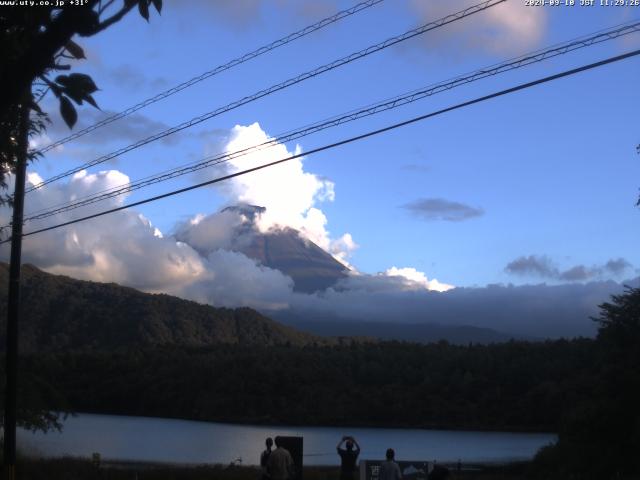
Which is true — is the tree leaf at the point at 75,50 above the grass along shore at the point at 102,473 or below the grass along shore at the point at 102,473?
above

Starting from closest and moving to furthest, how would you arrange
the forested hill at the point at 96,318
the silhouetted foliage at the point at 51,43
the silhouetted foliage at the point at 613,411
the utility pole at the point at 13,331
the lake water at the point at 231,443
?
the silhouetted foliage at the point at 51,43, the utility pole at the point at 13,331, the silhouetted foliage at the point at 613,411, the lake water at the point at 231,443, the forested hill at the point at 96,318

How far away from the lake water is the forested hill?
60203 millimetres

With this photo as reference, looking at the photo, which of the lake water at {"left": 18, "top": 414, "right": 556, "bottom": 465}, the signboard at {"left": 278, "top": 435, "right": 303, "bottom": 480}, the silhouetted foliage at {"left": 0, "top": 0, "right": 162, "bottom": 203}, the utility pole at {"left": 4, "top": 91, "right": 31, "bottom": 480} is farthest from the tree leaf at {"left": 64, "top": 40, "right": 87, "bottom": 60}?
the lake water at {"left": 18, "top": 414, "right": 556, "bottom": 465}

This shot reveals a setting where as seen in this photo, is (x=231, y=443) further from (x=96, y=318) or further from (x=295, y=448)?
(x=96, y=318)

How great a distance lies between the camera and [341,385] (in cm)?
11350

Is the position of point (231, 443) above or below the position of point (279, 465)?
below

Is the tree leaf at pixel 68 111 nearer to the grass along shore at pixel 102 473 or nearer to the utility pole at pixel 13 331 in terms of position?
the utility pole at pixel 13 331

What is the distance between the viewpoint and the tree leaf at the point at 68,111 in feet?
17.6

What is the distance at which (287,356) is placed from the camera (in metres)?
125

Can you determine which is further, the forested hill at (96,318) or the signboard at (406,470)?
the forested hill at (96,318)

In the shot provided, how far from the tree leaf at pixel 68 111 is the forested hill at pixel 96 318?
461ft

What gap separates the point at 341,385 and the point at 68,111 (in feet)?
361

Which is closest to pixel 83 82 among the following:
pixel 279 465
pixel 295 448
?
pixel 279 465

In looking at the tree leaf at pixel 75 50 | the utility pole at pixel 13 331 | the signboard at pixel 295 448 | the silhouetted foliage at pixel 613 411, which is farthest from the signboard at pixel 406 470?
the silhouetted foliage at pixel 613 411
